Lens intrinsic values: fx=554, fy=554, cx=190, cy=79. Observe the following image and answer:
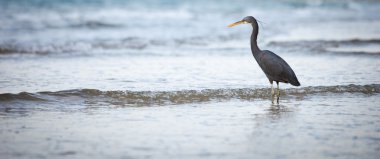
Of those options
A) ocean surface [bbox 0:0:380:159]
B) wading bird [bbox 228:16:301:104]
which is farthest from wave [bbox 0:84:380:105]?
wading bird [bbox 228:16:301:104]

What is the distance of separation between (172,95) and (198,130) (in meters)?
2.23

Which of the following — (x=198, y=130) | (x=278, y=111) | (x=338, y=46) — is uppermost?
(x=338, y=46)

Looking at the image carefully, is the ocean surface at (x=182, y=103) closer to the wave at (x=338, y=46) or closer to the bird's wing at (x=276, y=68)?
the wave at (x=338, y=46)

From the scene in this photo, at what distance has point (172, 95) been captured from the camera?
7.73 metres

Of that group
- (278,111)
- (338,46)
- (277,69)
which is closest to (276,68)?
(277,69)

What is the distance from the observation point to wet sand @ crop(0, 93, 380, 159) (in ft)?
15.6

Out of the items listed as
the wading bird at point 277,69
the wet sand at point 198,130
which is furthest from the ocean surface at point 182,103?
the wading bird at point 277,69

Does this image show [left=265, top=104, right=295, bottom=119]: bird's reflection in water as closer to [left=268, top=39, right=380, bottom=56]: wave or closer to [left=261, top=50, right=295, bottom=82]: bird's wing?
[left=261, top=50, right=295, bottom=82]: bird's wing

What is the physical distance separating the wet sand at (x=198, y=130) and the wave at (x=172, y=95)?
371 mm

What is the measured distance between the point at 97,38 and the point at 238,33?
5.07 m

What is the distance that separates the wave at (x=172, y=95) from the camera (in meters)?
7.38

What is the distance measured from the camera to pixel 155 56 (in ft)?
41.4

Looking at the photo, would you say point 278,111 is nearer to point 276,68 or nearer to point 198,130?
point 276,68

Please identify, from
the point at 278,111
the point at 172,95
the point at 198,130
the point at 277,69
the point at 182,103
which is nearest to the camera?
the point at 198,130
